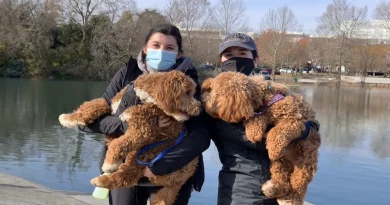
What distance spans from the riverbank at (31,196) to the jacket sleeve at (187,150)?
9.70ft

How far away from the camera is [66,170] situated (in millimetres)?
8547

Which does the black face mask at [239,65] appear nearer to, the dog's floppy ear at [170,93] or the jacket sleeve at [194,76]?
the jacket sleeve at [194,76]

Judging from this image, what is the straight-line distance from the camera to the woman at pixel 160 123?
2.29m

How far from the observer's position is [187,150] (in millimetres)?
2287

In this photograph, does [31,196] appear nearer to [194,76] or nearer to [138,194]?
[138,194]

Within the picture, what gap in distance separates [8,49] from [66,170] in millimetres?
29534

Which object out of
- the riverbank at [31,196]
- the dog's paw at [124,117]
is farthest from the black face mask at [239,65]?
the riverbank at [31,196]

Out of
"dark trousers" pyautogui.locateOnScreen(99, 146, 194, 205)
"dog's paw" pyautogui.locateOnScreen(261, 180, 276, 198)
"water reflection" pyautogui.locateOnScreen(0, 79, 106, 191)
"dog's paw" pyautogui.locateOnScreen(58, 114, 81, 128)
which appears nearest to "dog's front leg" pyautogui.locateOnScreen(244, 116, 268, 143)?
"dog's paw" pyautogui.locateOnScreen(261, 180, 276, 198)

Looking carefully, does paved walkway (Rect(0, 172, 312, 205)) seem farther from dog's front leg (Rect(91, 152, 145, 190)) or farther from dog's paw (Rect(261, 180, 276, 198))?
dog's paw (Rect(261, 180, 276, 198))

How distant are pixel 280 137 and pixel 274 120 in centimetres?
13

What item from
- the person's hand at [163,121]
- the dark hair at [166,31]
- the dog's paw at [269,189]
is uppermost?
the dark hair at [166,31]

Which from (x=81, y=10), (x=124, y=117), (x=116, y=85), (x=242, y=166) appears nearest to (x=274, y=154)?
(x=242, y=166)

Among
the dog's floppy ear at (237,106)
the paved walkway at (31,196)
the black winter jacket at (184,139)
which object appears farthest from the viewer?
the paved walkway at (31,196)

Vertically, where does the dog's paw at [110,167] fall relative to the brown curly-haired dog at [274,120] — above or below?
below
